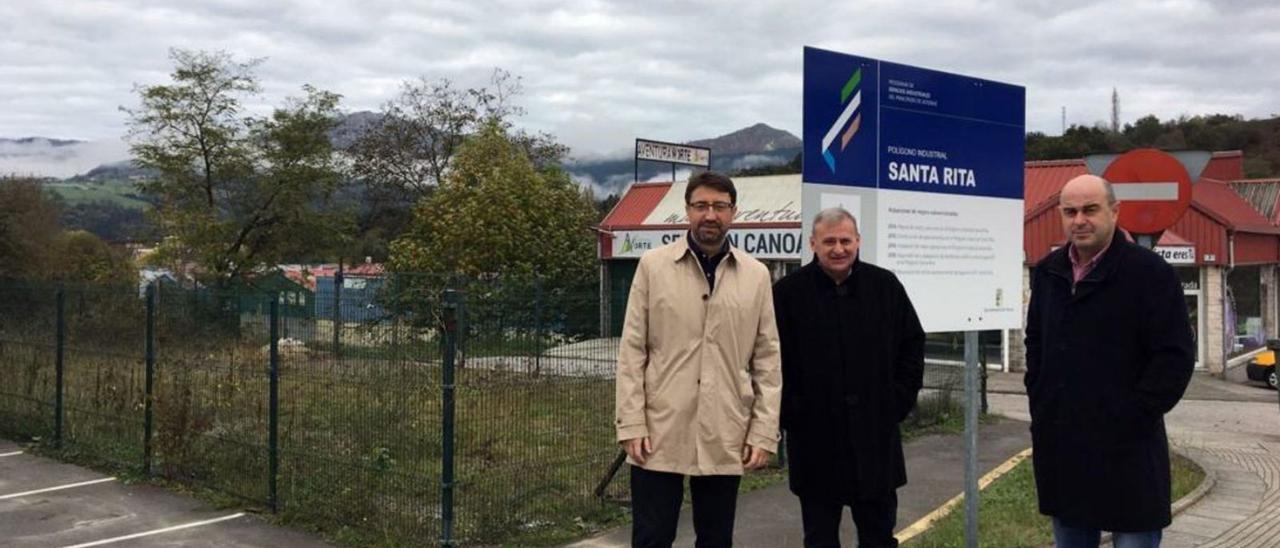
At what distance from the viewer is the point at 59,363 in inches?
396

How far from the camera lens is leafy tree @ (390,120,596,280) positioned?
25812 mm

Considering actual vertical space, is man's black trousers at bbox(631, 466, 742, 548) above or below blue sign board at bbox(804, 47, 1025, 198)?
below

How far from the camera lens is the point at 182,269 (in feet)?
99.2

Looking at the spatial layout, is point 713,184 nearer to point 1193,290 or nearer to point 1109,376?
Result: point 1109,376

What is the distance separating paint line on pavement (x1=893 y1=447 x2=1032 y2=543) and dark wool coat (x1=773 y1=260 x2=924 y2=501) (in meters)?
2.68

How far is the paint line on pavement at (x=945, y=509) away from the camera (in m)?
6.76

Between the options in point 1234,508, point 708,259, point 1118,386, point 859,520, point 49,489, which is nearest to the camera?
point 1118,386

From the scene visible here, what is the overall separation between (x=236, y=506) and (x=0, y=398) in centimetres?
522

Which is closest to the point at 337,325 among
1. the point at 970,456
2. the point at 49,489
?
the point at 49,489

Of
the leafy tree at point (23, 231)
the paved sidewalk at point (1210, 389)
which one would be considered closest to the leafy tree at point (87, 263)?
the leafy tree at point (23, 231)

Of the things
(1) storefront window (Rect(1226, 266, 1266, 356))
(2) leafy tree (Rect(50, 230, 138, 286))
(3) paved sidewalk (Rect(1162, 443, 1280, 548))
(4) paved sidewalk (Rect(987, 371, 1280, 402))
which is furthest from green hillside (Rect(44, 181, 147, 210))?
(3) paved sidewalk (Rect(1162, 443, 1280, 548))

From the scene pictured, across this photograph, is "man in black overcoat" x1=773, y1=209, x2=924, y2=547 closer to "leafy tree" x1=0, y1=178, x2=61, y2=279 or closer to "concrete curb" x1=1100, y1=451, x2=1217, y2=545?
"concrete curb" x1=1100, y1=451, x2=1217, y2=545

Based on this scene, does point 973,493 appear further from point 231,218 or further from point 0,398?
point 231,218

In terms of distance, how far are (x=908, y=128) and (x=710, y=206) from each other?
1.53 m
